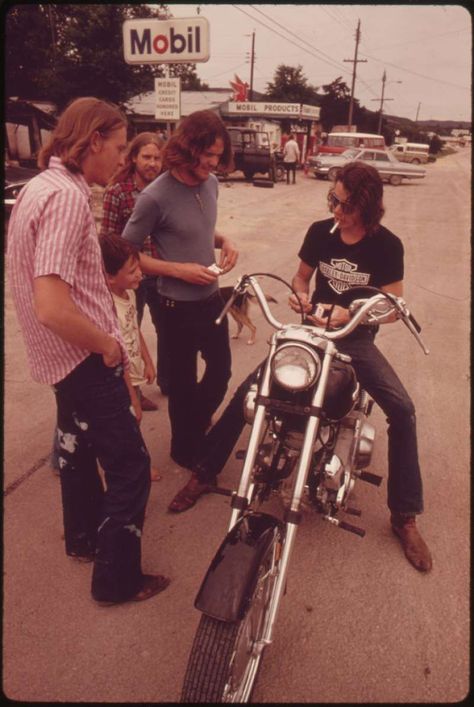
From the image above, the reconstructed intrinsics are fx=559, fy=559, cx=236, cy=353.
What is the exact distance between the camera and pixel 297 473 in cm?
203

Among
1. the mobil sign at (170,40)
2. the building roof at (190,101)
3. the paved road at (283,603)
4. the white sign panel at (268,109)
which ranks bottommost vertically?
the paved road at (283,603)

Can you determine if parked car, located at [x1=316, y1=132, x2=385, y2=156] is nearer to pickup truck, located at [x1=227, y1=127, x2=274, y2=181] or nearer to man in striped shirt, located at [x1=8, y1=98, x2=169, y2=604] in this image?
pickup truck, located at [x1=227, y1=127, x2=274, y2=181]

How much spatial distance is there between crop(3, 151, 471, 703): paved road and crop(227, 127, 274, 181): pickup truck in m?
17.3

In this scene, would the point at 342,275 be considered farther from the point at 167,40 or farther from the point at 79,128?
the point at 167,40

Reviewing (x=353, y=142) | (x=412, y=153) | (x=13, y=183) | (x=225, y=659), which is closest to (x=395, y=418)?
(x=225, y=659)

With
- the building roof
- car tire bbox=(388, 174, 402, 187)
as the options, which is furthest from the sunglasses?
the building roof

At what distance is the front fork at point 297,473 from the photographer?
6.38 feet

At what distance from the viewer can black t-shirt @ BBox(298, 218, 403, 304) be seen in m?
2.97

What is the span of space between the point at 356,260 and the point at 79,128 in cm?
158

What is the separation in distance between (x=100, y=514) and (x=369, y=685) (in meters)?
1.42

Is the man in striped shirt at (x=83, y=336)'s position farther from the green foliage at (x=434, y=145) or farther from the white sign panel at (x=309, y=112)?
the green foliage at (x=434, y=145)

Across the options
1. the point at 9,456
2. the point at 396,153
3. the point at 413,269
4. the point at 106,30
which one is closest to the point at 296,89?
the point at 396,153

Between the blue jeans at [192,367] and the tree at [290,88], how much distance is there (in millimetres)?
63351

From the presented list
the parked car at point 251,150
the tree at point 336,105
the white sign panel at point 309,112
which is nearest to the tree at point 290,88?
the tree at point 336,105
